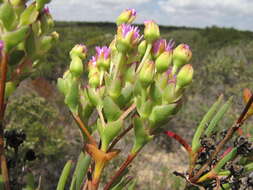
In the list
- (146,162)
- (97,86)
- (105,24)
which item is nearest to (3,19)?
(97,86)

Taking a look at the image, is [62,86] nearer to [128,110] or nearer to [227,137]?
[128,110]

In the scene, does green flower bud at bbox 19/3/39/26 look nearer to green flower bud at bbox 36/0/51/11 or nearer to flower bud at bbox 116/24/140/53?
green flower bud at bbox 36/0/51/11

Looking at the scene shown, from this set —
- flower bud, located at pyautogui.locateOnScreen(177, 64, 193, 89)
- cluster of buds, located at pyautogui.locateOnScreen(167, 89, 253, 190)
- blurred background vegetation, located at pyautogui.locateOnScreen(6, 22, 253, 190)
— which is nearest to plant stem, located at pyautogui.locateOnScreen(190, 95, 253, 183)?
cluster of buds, located at pyautogui.locateOnScreen(167, 89, 253, 190)

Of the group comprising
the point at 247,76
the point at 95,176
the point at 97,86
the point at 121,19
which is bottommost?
the point at 247,76

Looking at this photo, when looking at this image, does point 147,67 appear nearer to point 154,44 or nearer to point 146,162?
point 154,44

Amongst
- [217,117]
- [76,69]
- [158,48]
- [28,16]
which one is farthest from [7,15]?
[217,117]

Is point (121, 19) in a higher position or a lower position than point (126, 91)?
higher
